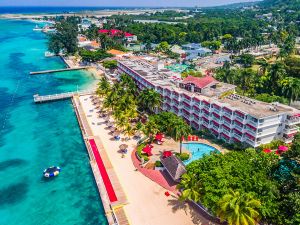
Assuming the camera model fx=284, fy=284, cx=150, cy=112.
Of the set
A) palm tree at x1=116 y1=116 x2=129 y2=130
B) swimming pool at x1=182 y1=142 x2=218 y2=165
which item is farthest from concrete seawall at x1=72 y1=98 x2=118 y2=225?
swimming pool at x1=182 y1=142 x2=218 y2=165

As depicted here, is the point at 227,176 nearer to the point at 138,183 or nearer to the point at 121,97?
the point at 138,183

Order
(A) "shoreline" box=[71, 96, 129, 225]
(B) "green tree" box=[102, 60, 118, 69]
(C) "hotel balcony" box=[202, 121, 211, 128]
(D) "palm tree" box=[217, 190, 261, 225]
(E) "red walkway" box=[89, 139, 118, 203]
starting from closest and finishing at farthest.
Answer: (D) "palm tree" box=[217, 190, 261, 225]
(A) "shoreline" box=[71, 96, 129, 225]
(E) "red walkway" box=[89, 139, 118, 203]
(C) "hotel balcony" box=[202, 121, 211, 128]
(B) "green tree" box=[102, 60, 118, 69]

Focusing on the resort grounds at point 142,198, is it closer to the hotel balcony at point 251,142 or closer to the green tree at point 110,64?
the hotel balcony at point 251,142

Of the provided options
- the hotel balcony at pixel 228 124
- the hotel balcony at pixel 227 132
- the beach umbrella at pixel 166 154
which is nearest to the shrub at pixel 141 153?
the beach umbrella at pixel 166 154

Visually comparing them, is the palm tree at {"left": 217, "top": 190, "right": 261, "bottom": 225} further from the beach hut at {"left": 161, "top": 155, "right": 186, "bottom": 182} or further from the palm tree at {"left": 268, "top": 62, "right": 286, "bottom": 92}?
the palm tree at {"left": 268, "top": 62, "right": 286, "bottom": 92}

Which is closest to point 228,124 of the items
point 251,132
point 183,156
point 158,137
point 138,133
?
point 251,132

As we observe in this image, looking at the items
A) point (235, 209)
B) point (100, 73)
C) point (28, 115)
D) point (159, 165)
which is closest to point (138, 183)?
point (159, 165)

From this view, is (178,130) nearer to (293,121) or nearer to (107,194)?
(107,194)
